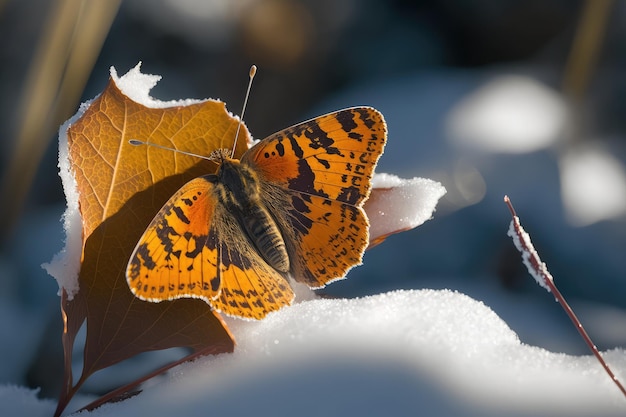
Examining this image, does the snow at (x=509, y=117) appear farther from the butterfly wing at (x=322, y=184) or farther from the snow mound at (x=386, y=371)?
the snow mound at (x=386, y=371)

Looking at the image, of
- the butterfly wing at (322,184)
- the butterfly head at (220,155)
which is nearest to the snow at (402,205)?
the butterfly wing at (322,184)

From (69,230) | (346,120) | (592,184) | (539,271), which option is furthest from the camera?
(592,184)

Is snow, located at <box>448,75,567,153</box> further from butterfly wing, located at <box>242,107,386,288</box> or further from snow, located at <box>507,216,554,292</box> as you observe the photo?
snow, located at <box>507,216,554,292</box>

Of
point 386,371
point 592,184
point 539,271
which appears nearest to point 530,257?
point 539,271

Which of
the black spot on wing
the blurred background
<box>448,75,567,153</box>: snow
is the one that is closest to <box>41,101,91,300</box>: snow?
the black spot on wing

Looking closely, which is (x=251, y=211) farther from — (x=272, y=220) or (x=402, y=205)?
(x=402, y=205)

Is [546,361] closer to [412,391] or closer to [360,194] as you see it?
[412,391]

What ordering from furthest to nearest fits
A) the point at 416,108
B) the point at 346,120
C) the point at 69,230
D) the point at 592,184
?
the point at 416,108 < the point at 592,184 < the point at 346,120 < the point at 69,230
